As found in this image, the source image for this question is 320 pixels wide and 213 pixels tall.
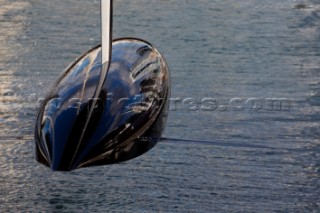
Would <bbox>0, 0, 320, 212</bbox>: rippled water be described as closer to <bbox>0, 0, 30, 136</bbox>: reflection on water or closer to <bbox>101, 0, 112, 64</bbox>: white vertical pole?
<bbox>0, 0, 30, 136</bbox>: reflection on water

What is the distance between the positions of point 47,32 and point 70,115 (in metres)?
4.84

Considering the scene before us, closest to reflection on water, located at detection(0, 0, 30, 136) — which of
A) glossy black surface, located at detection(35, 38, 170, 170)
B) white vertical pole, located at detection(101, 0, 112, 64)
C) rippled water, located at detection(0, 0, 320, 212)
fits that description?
rippled water, located at detection(0, 0, 320, 212)

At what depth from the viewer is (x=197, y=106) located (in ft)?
27.6

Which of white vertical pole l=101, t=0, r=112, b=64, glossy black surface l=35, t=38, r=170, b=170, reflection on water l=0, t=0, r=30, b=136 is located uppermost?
white vertical pole l=101, t=0, r=112, b=64

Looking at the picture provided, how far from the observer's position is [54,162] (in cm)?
626

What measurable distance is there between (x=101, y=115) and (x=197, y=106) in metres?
2.05

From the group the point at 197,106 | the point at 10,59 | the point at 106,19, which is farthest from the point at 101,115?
the point at 10,59

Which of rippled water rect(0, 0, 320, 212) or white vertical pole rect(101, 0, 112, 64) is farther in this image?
white vertical pole rect(101, 0, 112, 64)

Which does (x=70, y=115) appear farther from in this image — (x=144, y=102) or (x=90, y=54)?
(x=90, y=54)

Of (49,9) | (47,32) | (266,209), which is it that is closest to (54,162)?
(266,209)

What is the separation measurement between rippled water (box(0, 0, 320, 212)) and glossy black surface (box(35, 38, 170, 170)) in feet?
0.97

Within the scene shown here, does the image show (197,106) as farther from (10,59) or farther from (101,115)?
(10,59)

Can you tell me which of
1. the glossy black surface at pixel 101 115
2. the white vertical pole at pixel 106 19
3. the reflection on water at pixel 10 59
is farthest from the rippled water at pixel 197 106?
the white vertical pole at pixel 106 19

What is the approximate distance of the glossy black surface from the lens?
636 centimetres
